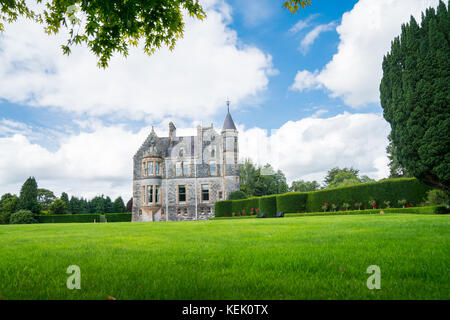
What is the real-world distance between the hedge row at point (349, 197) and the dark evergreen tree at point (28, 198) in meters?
28.9

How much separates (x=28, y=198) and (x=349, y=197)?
3935cm

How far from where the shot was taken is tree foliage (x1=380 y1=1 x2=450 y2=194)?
40.8 ft

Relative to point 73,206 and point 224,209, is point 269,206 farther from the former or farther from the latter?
point 73,206

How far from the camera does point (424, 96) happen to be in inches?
505

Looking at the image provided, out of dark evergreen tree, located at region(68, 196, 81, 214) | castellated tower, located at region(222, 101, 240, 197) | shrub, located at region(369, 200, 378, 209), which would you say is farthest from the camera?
dark evergreen tree, located at region(68, 196, 81, 214)

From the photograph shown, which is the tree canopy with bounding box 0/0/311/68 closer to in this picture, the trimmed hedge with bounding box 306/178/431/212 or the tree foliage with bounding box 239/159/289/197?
the trimmed hedge with bounding box 306/178/431/212

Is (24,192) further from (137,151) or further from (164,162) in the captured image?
(164,162)

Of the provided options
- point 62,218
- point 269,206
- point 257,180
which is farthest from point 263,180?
point 62,218

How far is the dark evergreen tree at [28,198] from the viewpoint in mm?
38875

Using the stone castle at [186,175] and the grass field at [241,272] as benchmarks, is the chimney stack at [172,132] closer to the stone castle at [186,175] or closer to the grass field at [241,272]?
the stone castle at [186,175]

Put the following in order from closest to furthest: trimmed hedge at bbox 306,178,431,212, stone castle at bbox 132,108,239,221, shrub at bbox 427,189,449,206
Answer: shrub at bbox 427,189,449,206 → trimmed hedge at bbox 306,178,431,212 → stone castle at bbox 132,108,239,221

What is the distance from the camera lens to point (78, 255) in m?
4.93

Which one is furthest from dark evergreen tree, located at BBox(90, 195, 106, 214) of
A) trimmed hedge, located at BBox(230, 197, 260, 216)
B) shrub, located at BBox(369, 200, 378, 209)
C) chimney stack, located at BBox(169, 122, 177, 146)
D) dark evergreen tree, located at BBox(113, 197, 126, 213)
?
shrub, located at BBox(369, 200, 378, 209)
